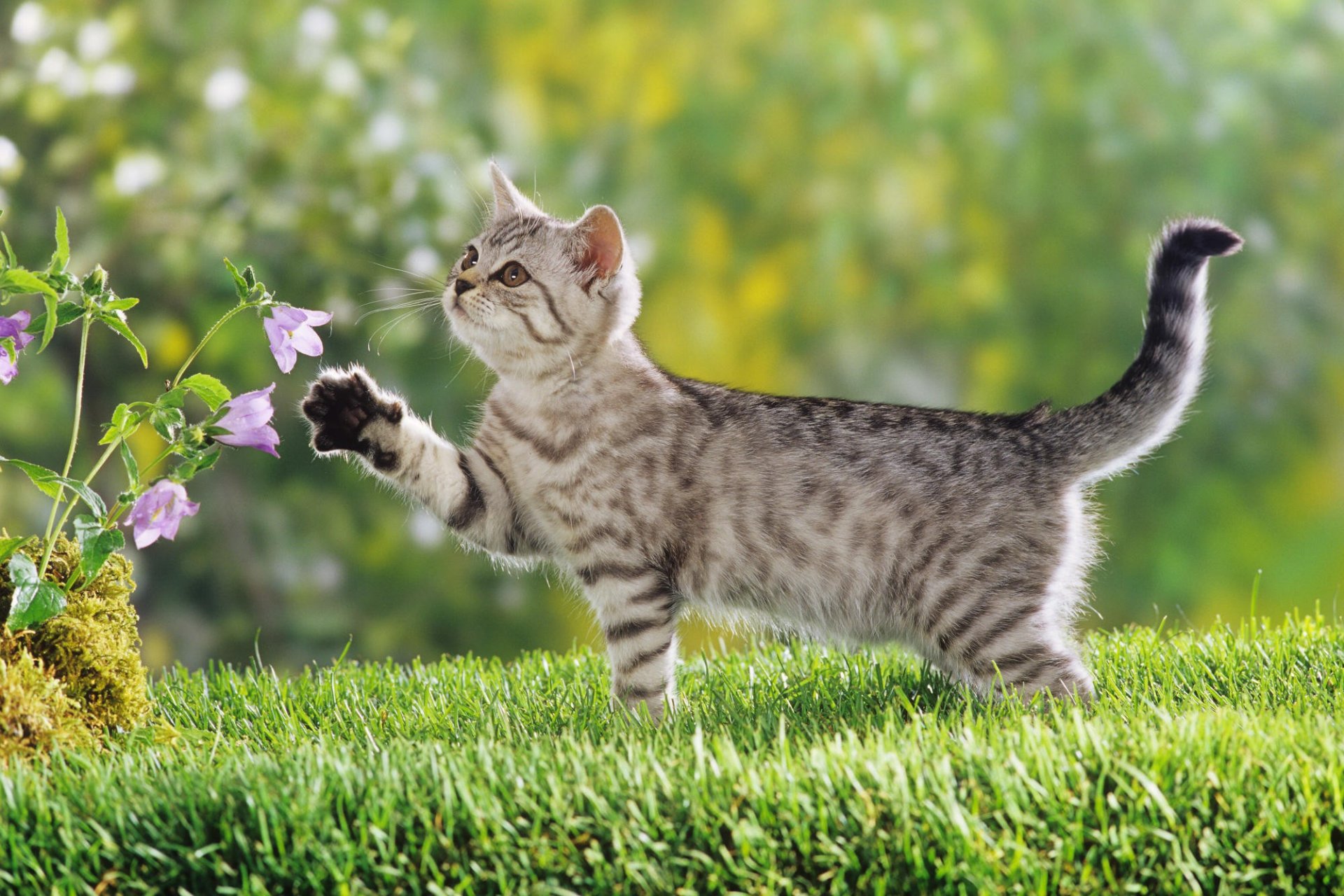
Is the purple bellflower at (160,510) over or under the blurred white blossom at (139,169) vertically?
under

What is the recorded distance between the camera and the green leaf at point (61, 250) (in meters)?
2.24

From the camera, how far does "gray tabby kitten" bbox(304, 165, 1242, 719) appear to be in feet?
8.48

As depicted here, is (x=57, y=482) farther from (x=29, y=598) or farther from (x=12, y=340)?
(x=12, y=340)

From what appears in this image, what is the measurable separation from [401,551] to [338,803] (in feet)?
10.8

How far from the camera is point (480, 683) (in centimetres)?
302

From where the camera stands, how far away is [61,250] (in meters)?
2.28

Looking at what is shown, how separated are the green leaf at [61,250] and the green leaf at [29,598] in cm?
49

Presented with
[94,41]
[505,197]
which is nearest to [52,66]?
[94,41]

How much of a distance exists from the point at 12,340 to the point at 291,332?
51cm

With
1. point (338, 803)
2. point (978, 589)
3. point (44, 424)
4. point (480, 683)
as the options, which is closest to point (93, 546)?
point (338, 803)

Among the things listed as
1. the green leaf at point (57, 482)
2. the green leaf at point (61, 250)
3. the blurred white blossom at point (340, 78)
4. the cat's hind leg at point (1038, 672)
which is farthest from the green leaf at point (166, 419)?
the blurred white blossom at point (340, 78)

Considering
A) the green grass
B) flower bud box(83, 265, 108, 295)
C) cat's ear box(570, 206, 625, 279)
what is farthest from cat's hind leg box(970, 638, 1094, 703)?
→ flower bud box(83, 265, 108, 295)

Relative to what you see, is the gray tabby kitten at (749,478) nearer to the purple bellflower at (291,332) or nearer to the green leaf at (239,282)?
the purple bellflower at (291,332)

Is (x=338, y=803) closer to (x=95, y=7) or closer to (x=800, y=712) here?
(x=800, y=712)
